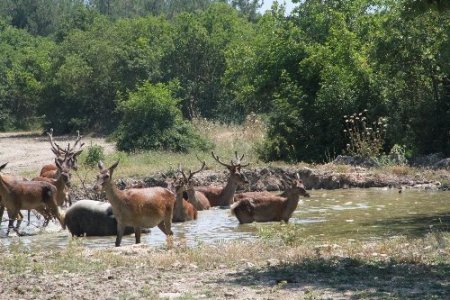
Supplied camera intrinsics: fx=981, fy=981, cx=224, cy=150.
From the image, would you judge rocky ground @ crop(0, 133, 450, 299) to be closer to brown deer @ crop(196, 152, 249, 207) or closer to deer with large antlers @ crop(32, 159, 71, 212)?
deer with large antlers @ crop(32, 159, 71, 212)

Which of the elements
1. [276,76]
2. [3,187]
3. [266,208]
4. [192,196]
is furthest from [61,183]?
[276,76]

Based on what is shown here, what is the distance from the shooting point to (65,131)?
57.2 metres

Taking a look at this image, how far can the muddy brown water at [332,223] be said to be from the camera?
17.2m

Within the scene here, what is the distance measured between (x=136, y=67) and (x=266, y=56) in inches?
786

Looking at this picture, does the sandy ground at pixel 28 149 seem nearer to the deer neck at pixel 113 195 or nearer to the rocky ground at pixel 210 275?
the deer neck at pixel 113 195

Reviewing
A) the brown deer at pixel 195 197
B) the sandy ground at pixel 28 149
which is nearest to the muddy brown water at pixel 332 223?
the brown deer at pixel 195 197

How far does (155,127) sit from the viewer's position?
36.6m

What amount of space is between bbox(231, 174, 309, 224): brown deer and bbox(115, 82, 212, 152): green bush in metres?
15.9

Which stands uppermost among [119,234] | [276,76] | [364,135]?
[276,76]

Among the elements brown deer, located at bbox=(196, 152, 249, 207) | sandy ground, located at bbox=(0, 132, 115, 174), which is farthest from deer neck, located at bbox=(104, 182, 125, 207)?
sandy ground, located at bbox=(0, 132, 115, 174)

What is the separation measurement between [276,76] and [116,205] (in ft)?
64.7

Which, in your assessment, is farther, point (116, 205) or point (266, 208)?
point (266, 208)

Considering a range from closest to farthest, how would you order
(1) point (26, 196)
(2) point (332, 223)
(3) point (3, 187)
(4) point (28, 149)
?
(3) point (3, 187), (1) point (26, 196), (2) point (332, 223), (4) point (28, 149)

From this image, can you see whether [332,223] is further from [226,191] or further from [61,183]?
[61,183]
